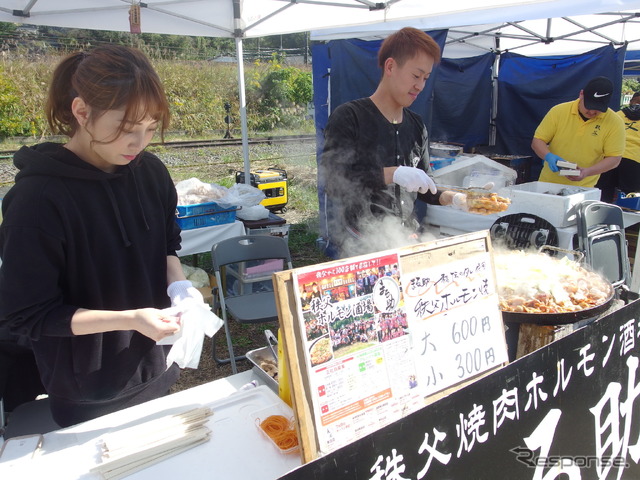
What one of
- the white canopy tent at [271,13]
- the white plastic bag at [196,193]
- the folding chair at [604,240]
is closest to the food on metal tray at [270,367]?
the folding chair at [604,240]

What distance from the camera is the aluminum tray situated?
1.51 metres

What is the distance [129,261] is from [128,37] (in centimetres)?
2674

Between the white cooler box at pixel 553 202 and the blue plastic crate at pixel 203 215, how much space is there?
251 centimetres

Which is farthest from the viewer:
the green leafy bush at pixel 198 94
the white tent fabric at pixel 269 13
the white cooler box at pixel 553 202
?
the green leafy bush at pixel 198 94

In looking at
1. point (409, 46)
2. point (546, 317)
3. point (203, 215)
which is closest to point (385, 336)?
point (546, 317)

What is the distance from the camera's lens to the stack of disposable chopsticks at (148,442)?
3.72ft

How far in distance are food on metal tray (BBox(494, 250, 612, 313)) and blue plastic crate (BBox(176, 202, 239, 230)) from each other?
276cm

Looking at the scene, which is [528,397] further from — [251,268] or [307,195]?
[307,195]

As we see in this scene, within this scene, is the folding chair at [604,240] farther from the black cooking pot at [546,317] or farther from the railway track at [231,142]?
the railway track at [231,142]

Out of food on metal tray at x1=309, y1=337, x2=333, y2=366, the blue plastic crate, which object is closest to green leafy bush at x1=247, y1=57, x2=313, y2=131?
the blue plastic crate

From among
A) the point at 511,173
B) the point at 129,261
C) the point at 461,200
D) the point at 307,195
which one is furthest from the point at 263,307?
the point at 307,195

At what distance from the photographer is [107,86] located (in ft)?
3.87

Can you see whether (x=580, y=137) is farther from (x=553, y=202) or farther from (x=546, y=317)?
(x=546, y=317)

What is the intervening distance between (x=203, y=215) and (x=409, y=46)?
2.73 metres
